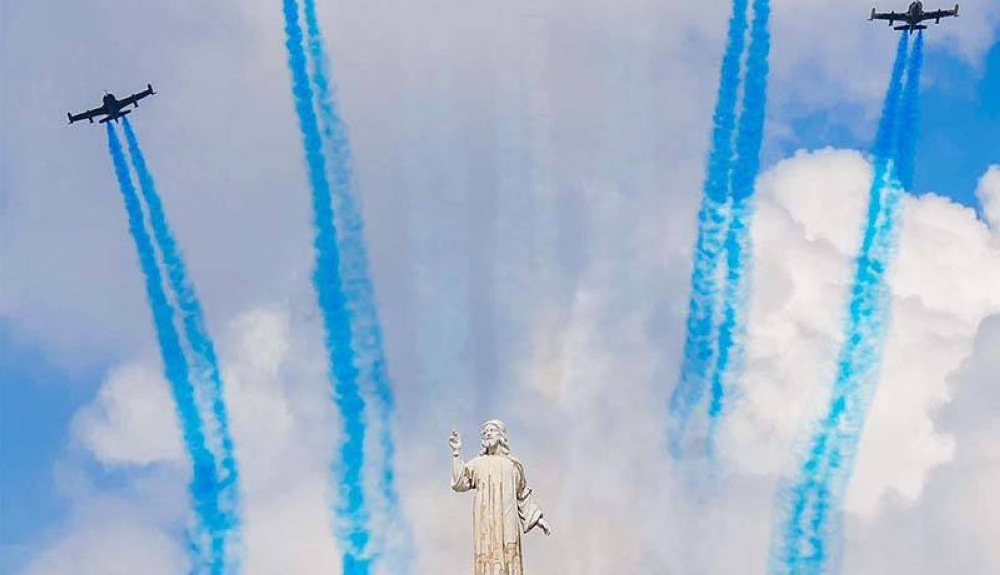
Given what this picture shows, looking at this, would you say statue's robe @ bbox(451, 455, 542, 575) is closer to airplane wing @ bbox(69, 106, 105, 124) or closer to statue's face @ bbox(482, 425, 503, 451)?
statue's face @ bbox(482, 425, 503, 451)

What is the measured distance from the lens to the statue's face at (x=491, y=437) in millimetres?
77938

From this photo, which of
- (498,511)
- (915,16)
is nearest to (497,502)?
(498,511)

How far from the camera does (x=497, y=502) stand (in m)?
77.1

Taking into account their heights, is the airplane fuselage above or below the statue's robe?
above

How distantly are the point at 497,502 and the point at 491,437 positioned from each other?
7.31 feet

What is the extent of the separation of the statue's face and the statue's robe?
385 mm

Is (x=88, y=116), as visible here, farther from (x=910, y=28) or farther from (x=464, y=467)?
(x=464, y=467)

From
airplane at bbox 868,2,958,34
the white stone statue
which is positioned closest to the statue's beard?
the white stone statue

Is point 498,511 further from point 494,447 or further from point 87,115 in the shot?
point 87,115

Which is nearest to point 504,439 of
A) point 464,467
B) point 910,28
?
point 464,467

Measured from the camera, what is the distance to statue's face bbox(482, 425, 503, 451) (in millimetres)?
77938

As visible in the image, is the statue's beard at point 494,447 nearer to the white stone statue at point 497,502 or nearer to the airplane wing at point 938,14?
the white stone statue at point 497,502

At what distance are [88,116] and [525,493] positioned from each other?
245 ft

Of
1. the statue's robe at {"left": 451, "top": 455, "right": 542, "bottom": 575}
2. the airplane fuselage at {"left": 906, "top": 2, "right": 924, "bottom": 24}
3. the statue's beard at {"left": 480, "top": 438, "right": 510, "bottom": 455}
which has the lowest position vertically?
the statue's robe at {"left": 451, "top": 455, "right": 542, "bottom": 575}
